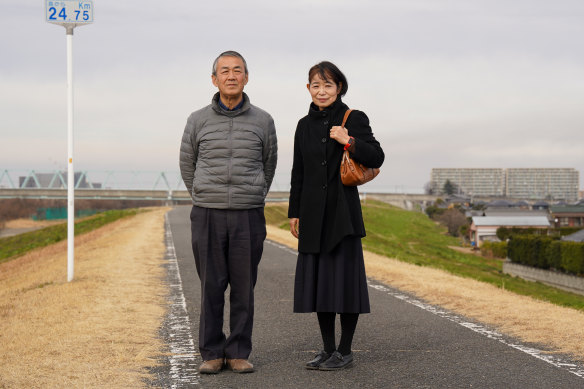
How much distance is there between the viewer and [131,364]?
5.29 m

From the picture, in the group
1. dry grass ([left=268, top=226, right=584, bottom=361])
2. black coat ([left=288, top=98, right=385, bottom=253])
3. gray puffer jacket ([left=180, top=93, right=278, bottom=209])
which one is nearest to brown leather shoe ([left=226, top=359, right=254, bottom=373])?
black coat ([left=288, top=98, right=385, bottom=253])

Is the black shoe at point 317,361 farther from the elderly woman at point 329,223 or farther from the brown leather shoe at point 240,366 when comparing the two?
the brown leather shoe at point 240,366

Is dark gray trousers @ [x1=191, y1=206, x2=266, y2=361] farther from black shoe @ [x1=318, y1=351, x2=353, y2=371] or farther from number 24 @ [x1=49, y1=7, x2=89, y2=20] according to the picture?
number 24 @ [x1=49, y1=7, x2=89, y2=20]

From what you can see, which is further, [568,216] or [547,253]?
[568,216]

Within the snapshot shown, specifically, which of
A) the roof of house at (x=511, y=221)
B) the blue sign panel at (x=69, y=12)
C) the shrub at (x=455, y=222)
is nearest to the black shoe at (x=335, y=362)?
the blue sign panel at (x=69, y=12)

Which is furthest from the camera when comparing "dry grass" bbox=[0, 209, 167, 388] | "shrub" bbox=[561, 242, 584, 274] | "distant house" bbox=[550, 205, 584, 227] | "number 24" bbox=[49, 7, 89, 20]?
"distant house" bbox=[550, 205, 584, 227]

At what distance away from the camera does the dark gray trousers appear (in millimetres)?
4969

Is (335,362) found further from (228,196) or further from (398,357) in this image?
(228,196)

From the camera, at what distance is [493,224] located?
74.0 metres

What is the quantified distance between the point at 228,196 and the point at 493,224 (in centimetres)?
7278

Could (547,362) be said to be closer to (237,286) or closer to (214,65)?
(237,286)

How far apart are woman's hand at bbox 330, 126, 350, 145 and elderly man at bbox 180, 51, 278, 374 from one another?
0.55 m

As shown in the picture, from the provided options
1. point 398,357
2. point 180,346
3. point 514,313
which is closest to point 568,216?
point 514,313

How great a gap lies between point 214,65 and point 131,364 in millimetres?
2407
